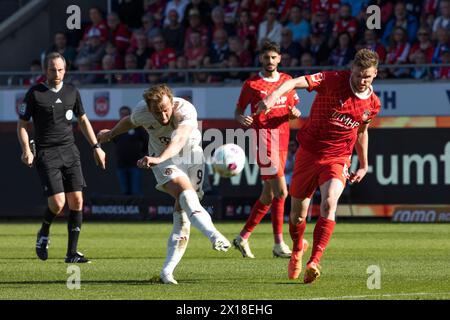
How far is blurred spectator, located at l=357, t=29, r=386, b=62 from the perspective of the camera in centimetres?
2314

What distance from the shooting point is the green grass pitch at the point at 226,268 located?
34.6 ft

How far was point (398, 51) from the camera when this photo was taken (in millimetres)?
23438

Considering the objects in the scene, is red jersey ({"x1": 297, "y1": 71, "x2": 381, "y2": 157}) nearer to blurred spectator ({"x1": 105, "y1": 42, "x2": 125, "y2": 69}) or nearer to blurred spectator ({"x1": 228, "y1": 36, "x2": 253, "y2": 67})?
blurred spectator ({"x1": 228, "y1": 36, "x2": 253, "y2": 67})

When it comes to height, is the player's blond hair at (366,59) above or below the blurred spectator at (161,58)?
above

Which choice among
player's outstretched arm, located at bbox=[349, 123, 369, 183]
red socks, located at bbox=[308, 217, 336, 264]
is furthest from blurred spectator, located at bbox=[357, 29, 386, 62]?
red socks, located at bbox=[308, 217, 336, 264]

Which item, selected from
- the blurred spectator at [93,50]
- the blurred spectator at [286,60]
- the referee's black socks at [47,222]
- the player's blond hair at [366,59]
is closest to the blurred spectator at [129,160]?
the blurred spectator at [93,50]

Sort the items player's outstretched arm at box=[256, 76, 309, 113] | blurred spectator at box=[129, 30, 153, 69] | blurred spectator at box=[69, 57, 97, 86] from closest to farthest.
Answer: player's outstretched arm at box=[256, 76, 309, 113] < blurred spectator at box=[69, 57, 97, 86] < blurred spectator at box=[129, 30, 153, 69]

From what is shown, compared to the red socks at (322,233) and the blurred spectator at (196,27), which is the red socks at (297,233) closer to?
the red socks at (322,233)

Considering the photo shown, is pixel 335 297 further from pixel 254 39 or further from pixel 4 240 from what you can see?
pixel 254 39

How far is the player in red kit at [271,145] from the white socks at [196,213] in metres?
3.56

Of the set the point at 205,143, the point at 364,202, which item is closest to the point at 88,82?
the point at 205,143

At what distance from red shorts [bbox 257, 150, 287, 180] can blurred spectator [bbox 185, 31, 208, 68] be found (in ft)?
34.4
